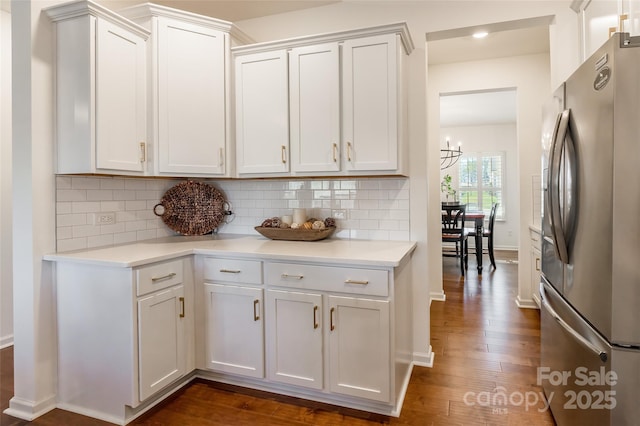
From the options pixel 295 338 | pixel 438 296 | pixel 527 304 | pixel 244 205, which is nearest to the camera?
pixel 295 338

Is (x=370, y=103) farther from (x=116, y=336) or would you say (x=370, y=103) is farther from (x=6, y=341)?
(x=6, y=341)

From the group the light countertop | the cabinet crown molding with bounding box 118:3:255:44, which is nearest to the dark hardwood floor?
the light countertop

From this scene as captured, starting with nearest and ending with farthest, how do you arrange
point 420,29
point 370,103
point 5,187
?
1. point 370,103
2. point 420,29
3. point 5,187

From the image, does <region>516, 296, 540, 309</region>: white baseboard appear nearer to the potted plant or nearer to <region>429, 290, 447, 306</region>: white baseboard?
<region>429, 290, 447, 306</region>: white baseboard

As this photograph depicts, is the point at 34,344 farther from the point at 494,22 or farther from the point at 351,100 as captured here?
the point at 494,22

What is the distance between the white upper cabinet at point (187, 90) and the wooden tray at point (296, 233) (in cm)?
54

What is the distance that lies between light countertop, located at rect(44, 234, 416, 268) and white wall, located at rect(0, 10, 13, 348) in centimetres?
124

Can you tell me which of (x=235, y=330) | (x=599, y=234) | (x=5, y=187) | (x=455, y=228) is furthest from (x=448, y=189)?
(x=5, y=187)

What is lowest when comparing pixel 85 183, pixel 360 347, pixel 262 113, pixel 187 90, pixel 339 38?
pixel 360 347

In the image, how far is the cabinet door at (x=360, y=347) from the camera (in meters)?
2.03

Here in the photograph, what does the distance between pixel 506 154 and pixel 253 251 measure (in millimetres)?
6893

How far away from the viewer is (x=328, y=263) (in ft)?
6.90

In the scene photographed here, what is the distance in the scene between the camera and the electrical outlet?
8.22ft

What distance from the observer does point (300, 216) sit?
2.81 m
